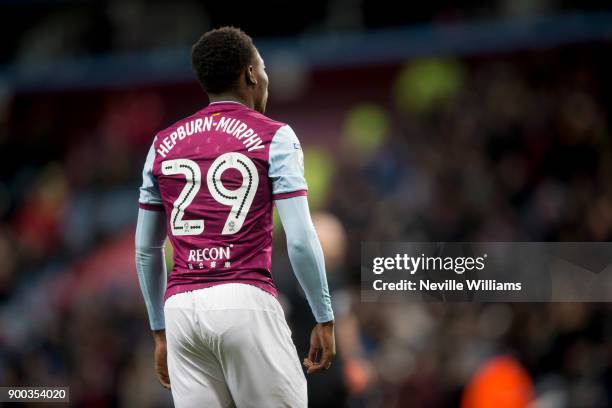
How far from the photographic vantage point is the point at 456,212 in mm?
8602

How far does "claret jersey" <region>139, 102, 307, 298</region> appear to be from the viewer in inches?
131

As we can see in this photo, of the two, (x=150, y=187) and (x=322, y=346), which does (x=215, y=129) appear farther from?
(x=322, y=346)

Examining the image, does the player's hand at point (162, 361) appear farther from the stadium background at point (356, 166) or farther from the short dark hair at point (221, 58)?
the stadium background at point (356, 166)

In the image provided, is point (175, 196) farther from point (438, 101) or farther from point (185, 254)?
point (438, 101)

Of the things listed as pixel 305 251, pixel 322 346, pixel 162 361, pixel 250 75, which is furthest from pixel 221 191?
pixel 162 361

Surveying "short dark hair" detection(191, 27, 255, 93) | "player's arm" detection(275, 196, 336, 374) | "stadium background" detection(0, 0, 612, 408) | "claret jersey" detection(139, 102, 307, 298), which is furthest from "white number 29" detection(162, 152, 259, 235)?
"stadium background" detection(0, 0, 612, 408)

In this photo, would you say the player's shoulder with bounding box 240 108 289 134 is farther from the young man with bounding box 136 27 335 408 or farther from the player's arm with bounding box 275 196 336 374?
the player's arm with bounding box 275 196 336 374

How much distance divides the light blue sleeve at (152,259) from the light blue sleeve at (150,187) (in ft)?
0.14

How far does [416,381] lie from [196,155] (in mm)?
4261

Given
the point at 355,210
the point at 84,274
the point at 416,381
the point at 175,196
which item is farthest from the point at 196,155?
the point at 84,274

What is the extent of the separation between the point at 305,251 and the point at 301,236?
5 cm

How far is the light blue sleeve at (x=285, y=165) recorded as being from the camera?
3314mm

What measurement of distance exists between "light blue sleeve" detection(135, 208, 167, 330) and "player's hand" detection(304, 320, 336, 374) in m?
0.65

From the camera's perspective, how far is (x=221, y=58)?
3510 mm
